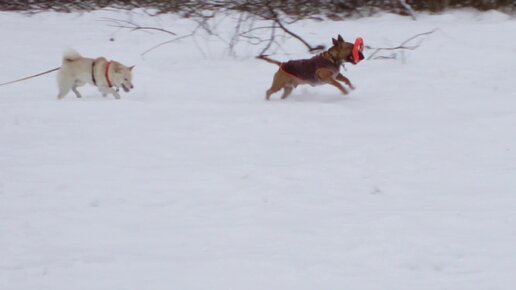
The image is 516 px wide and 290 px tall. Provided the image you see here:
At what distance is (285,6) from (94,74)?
25.7 ft

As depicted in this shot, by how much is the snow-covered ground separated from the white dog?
303 mm

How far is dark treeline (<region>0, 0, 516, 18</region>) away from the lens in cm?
1535

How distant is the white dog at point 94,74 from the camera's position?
9.76 m

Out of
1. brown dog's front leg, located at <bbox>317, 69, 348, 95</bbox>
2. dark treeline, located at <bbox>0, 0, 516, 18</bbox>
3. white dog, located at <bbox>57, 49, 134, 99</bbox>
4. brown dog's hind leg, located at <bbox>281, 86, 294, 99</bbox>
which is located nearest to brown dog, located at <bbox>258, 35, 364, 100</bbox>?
brown dog's front leg, located at <bbox>317, 69, 348, 95</bbox>

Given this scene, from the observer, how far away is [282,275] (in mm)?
4426

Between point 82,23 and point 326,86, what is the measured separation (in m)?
8.34

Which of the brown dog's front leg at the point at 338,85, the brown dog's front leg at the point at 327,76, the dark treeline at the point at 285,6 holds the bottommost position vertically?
the dark treeline at the point at 285,6

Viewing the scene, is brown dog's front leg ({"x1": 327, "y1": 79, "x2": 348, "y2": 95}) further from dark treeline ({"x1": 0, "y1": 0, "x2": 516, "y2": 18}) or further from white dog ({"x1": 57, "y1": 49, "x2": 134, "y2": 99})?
dark treeline ({"x1": 0, "y1": 0, "x2": 516, "y2": 18})

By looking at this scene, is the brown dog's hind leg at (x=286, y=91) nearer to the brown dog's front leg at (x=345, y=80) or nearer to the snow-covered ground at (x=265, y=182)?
the snow-covered ground at (x=265, y=182)

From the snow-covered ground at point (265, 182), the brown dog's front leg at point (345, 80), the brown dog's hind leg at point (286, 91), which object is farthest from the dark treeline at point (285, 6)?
the brown dog's front leg at point (345, 80)

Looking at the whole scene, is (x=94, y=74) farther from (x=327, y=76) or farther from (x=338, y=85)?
(x=338, y=85)

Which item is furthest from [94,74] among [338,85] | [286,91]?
[338,85]

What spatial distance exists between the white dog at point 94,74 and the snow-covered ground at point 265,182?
30cm

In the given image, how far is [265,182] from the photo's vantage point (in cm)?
614
